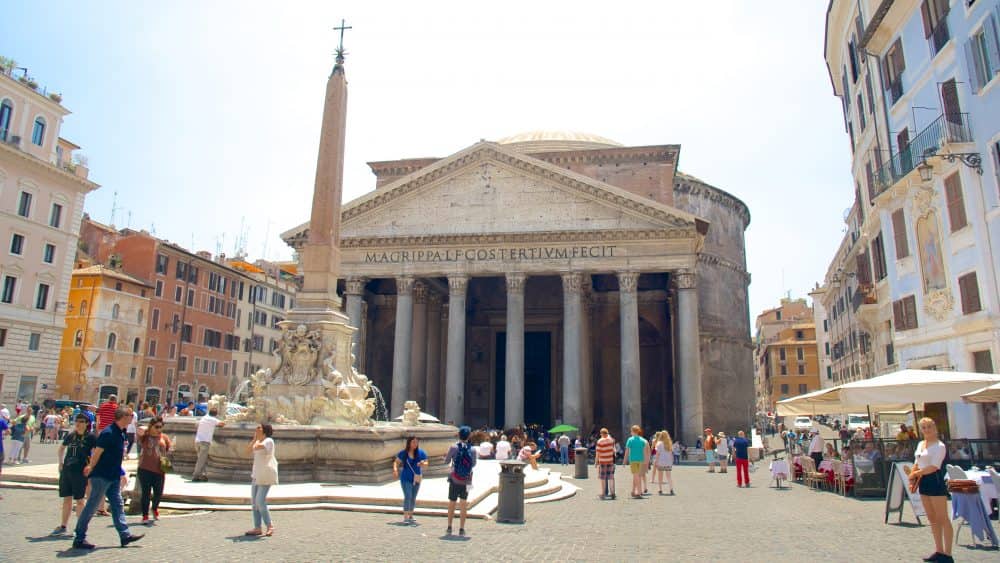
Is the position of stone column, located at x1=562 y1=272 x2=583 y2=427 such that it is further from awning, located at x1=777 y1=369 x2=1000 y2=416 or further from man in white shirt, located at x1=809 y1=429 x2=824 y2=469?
awning, located at x1=777 y1=369 x2=1000 y2=416

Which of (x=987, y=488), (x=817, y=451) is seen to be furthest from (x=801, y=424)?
(x=987, y=488)

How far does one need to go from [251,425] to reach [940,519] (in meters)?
7.87

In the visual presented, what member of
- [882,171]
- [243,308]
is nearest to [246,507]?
[882,171]

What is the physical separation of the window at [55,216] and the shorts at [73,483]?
1037 inches

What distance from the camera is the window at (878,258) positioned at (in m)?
18.9

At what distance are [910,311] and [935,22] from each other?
656 centimetres

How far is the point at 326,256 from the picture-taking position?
10.5 m

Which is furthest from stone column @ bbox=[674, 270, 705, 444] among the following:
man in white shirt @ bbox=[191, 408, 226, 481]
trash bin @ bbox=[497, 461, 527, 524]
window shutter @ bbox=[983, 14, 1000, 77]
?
man in white shirt @ bbox=[191, 408, 226, 481]

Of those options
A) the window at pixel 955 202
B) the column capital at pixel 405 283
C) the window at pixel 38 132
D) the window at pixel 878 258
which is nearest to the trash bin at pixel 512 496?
the window at pixel 955 202

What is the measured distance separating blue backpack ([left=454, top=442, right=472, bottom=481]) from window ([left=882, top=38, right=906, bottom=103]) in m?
15.5

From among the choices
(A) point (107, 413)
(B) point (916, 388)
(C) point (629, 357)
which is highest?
(C) point (629, 357)

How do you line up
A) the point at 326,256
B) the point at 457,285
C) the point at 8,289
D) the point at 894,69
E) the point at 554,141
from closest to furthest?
the point at 326,256 → the point at 894,69 → the point at 457,285 → the point at 8,289 → the point at 554,141

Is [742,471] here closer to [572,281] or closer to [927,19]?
[927,19]

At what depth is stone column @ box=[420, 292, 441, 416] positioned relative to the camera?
93.1ft
